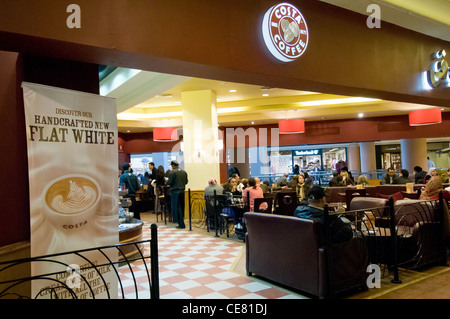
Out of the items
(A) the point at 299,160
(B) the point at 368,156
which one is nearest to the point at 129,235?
(A) the point at 299,160

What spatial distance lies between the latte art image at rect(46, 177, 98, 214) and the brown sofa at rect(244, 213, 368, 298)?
2.10 meters

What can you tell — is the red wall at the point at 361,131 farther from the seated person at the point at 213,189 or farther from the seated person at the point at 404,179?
the seated person at the point at 213,189

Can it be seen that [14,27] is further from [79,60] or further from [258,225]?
[258,225]

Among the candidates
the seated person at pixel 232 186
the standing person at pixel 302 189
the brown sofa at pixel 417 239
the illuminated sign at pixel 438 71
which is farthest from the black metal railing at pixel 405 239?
the seated person at pixel 232 186

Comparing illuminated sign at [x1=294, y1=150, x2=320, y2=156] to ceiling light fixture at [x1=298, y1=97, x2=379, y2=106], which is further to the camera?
illuminated sign at [x1=294, y1=150, x2=320, y2=156]

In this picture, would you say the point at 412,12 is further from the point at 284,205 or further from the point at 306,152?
the point at 306,152

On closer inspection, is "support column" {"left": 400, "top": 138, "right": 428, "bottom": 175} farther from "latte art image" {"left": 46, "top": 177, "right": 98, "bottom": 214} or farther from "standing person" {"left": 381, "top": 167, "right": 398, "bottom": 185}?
"latte art image" {"left": 46, "top": 177, "right": 98, "bottom": 214}

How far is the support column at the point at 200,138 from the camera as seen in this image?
368 inches

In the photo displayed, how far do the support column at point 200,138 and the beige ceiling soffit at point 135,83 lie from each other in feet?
5.09

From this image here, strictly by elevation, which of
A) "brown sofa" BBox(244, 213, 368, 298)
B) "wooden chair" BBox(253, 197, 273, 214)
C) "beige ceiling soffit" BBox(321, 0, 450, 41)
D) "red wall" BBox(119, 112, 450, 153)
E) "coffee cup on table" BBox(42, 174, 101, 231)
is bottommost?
"brown sofa" BBox(244, 213, 368, 298)

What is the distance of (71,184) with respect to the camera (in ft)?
10.5

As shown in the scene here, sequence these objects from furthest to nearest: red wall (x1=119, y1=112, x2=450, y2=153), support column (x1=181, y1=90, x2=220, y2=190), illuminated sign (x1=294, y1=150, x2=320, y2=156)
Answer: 1. illuminated sign (x1=294, y1=150, x2=320, y2=156)
2. red wall (x1=119, y1=112, x2=450, y2=153)
3. support column (x1=181, y1=90, x2=220, y2=190)

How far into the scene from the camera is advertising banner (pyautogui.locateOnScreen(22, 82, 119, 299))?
116 inches

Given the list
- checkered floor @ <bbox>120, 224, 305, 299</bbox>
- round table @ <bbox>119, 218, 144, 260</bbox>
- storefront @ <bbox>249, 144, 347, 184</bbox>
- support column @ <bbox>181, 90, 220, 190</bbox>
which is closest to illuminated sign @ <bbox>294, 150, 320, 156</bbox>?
storefront @ <bbox>249, 144, 347, 184</bbox>
